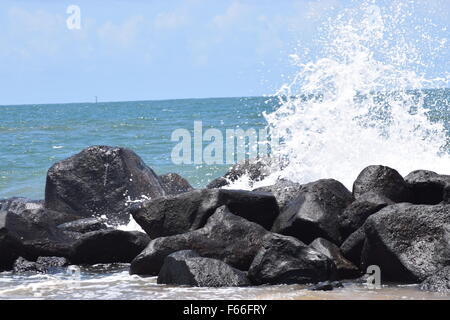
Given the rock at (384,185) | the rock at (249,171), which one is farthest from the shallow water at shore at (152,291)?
the rock at (249,171)

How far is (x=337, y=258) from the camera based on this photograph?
7.02m

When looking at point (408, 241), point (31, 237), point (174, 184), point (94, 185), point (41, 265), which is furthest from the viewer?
point (174, 184)

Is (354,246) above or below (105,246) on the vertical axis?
above

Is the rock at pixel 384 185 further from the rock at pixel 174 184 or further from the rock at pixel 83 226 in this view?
the rock at pixel 174 184

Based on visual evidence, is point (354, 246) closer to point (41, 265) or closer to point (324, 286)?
point (324, 286)

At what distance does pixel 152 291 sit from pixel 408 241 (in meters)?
2.14

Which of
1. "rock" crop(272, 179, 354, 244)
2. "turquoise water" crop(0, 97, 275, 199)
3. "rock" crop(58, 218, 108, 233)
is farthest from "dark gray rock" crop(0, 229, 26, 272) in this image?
"turquoise water" crop(0, 97, 275, 199)

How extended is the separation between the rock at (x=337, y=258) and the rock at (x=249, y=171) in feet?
16.4

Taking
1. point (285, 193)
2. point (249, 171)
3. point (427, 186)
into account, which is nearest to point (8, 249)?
point (285, 193)

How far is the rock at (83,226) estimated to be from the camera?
9.38m

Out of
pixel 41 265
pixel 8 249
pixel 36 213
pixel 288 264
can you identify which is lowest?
pixel 41 265

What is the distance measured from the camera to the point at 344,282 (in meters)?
6.74
